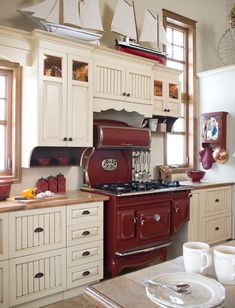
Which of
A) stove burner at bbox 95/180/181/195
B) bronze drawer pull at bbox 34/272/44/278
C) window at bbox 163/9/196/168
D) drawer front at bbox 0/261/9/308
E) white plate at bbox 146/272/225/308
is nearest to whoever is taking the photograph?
white plate at bbox 146/272/225/308

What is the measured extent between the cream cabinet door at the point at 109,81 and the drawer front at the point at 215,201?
5.35ft

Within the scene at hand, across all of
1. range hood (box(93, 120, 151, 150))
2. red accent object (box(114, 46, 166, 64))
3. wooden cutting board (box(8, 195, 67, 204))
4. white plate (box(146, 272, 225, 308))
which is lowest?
white plate (box(146, 272, 225, 308))

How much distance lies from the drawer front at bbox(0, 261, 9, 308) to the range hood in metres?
1.40

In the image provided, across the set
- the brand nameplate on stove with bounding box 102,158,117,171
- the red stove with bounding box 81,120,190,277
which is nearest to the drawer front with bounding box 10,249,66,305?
the red stove with bounding box 81,120,190,277

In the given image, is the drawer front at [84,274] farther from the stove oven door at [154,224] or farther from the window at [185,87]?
the window at [185,87]

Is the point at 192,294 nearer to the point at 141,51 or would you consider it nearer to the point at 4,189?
the point at 4,189

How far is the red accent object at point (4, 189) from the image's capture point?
2.57 metres

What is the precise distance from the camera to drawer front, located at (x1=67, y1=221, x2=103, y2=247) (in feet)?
8.64

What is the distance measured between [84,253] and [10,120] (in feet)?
4.55

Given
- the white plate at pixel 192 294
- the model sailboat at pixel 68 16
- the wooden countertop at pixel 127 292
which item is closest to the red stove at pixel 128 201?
the model sailboat at pixel 68 16

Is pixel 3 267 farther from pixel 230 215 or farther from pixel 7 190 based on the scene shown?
pixel 230 215

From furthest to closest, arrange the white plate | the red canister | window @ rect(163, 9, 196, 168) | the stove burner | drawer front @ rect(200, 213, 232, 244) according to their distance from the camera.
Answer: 1. window @ rect(163, 9, 196, 168)
2. drawer front @ rect(200, 213, 232, 244)
3. the red canister
4. the stove burner
5. the white plate

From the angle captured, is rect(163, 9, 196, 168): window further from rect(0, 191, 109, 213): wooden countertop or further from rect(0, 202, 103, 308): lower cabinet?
rect(0, 202, 103, 308): lower cabinet

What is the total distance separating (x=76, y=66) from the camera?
2.91m
